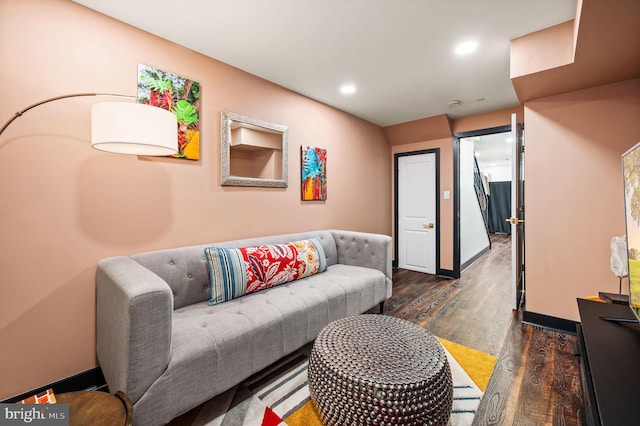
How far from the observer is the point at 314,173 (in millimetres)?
3252

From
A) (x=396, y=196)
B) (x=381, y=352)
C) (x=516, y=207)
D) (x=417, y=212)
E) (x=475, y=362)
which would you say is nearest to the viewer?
(x=381, y=352)

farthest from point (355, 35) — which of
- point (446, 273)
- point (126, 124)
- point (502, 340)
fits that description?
point (446, 273)

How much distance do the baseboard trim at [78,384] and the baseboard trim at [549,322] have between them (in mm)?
3491

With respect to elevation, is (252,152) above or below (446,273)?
above

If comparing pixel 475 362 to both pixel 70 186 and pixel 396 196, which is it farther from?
pixel 396 196

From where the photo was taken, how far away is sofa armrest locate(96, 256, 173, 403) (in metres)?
1.20

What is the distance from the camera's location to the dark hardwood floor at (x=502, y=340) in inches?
59.9

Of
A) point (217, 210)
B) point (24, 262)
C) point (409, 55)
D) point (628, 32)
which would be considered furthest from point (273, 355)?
point (628, 32)

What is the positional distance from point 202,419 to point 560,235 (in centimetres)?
308

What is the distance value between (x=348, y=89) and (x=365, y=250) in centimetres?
179

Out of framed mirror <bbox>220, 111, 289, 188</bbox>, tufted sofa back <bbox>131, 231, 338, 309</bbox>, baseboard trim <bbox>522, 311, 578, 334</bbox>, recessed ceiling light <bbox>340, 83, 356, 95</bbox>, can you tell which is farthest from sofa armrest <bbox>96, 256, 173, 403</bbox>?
baseboard trim <bbox>522, 311, 578, 334</bbox>

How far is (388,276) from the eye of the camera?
2.76m

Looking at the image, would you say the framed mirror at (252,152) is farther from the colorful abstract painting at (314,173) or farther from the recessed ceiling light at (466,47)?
the recessed ceiling light at (466,47)

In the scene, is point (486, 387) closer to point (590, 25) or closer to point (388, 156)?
point (590, 25)
